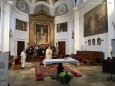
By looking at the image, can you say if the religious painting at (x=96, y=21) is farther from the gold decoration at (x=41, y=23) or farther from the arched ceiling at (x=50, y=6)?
the gold decoration at (x=41, y=23)

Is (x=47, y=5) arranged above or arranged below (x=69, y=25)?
above

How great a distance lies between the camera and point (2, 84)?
4.80m

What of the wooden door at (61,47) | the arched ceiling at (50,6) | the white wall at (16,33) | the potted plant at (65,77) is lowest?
the potted plant at (65,77)

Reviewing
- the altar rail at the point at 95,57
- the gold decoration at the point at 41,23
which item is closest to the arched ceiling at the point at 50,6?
the gold decoration at the point at 41,23

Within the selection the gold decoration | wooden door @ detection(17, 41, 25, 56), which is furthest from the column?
the gold decoration

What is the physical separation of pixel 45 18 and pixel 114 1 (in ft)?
44.5

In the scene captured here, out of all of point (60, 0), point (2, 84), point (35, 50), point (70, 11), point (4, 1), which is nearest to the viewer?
point (2, 84)

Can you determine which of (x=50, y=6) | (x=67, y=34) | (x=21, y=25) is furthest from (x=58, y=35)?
(x=21, y=25)

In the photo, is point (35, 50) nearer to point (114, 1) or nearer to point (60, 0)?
point (60, 0)

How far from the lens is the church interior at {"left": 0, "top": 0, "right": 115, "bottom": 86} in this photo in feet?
37.8

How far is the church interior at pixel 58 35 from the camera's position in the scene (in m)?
11.5

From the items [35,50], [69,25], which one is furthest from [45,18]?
[35,50]

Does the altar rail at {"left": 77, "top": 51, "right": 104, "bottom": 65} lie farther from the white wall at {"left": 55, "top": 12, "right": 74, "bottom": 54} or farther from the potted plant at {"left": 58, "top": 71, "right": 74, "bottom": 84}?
the potted plant at {"left": 58, "top": 71, "right": 74, "bottom": 84}

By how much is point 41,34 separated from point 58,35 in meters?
2.54
